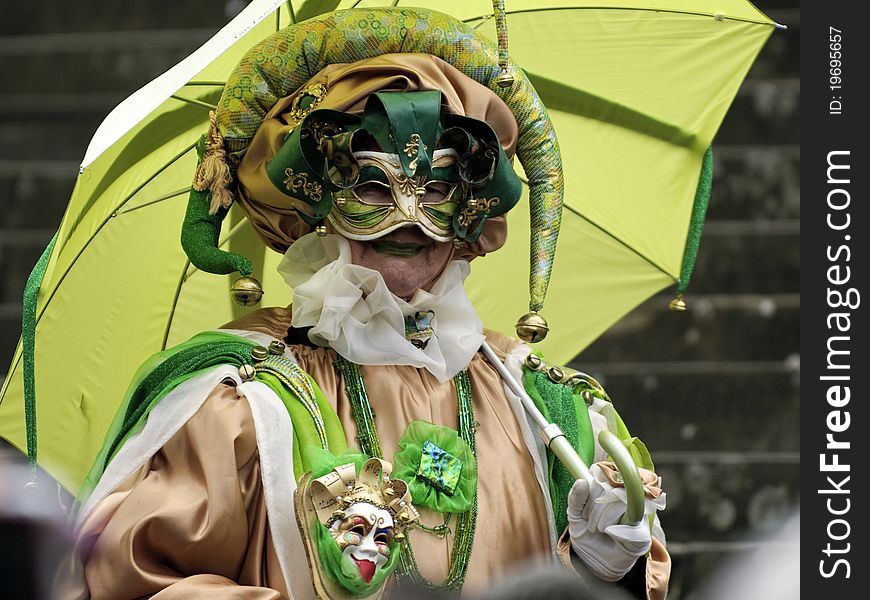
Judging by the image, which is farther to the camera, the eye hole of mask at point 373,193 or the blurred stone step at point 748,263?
the blurred stone step at point 748,263

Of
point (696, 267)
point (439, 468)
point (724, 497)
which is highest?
point (696, 267)

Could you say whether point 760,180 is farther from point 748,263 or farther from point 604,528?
point 604,528

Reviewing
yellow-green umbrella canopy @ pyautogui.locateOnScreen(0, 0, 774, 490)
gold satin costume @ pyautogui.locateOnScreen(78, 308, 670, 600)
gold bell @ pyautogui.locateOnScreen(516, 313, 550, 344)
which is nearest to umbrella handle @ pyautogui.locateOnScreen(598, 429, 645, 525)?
gold satin costume @ pyautogui.locateOnScreen(78, 308, 670, 600)

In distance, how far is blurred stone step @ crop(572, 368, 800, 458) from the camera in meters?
6.20

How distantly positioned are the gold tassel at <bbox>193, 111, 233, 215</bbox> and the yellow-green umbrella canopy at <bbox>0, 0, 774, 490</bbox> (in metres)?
0.20

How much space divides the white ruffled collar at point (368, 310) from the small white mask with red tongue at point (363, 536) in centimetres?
56

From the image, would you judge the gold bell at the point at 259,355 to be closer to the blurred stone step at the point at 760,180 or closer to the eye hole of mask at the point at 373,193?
the eye hole of mask at the point at 373,193

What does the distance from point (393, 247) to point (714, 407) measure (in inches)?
120

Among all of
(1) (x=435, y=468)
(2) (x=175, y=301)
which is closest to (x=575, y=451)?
(1) (x=435, y=468)

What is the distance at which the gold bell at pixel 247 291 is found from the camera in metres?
3.51

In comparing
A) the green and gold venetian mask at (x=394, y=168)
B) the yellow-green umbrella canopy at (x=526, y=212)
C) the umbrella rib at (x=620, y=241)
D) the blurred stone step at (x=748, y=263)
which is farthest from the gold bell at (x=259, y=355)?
the blurred stone step at (x=748, y=263)

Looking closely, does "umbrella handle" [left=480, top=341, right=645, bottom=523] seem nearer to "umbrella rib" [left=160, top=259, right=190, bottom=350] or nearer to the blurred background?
"umbrella rib" [left=160, top=259, right=190, bottom=350]

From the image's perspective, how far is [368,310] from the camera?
346cm

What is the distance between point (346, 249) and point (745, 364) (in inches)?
125
